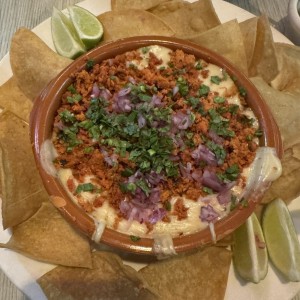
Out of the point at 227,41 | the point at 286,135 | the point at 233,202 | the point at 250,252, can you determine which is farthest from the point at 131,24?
the point at 250,252

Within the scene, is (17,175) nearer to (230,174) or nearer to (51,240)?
(51,240)

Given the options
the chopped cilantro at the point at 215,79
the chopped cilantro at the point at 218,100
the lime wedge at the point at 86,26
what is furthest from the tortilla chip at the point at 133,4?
the chopped cilantro at the point at 218,100

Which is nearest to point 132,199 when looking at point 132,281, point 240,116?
point 132,281

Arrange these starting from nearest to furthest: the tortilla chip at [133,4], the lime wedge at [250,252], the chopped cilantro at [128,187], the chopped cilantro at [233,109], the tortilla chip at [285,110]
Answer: the chopped cilantro at [128,187], the lime wedge at [250,252], the chopped cilantro at [233,109], the tortilla chip at [285,110], the tortilla chip at [133,4]

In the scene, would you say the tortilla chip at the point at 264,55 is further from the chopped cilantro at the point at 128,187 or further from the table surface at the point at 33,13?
the chopped cilantro at the point at 128,187

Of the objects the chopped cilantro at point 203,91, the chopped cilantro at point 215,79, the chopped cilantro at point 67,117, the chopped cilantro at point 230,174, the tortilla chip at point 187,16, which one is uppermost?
the chopped cilantro at point 67,117

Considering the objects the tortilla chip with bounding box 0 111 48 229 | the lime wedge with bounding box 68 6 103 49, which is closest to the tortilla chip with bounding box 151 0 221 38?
the lime wedge with bounding box 68 6 103 49
